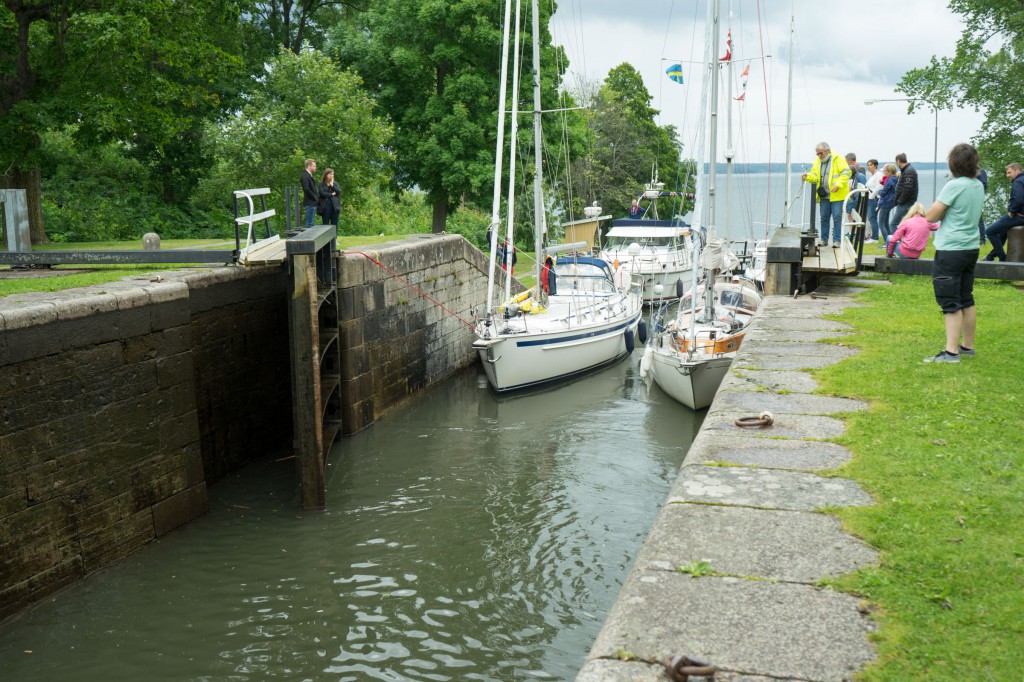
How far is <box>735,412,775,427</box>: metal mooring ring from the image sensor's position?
631 cm

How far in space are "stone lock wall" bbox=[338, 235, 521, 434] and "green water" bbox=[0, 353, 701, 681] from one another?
1.32 metres

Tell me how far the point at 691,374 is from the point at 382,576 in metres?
6.84

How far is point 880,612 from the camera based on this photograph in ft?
11.9

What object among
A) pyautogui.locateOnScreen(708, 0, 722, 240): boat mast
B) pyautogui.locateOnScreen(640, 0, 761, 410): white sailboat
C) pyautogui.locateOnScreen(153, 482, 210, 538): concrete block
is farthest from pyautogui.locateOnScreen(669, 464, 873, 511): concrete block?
pyautogui.locateOnScreen(708, 0, 722, 240): boat mast

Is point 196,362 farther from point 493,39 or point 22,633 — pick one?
point 493,39

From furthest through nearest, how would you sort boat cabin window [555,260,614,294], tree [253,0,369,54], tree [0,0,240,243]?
tree [253,0,369,54] → boat cabin window [555,260,614,294] → tree [0,0,240,243]

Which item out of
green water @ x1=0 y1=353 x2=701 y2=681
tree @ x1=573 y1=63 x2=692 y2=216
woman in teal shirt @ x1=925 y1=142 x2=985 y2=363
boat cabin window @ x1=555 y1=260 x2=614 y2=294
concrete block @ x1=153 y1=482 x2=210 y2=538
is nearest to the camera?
green water @ x1=0 y1=353 x2=701 y2=681

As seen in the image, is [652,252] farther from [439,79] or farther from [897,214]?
[897,214]

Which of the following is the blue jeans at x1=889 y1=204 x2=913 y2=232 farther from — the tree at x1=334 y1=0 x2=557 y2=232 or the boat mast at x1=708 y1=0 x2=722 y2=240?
the tree at x1=334 y1=0 x2=557 y2=232

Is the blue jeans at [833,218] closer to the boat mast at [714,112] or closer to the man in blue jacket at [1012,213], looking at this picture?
the boat mast at [714,112]

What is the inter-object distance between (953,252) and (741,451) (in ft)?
9.34

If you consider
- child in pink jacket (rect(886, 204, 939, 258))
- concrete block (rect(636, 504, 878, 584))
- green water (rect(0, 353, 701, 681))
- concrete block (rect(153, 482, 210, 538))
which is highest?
child in pink jacket (rect(886, 204, 939, 258))

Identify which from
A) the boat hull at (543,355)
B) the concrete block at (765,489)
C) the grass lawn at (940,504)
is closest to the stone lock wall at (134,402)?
the boat hull at (543,355)

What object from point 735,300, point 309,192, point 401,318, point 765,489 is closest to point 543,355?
point 401,318
